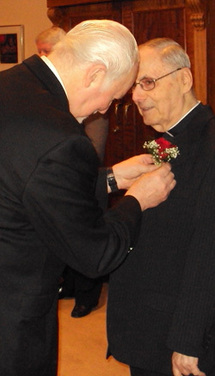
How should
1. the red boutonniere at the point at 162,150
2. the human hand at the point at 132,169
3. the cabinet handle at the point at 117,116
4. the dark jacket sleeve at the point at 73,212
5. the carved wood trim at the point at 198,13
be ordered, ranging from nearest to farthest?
the dark jacket sleeve at the point at 73,212
the red boutonniere at the point at 162,150
the human hand at the point at 132,169
the carved wood trim at the point at 198,13
the cabinet handle at the point at 117,116

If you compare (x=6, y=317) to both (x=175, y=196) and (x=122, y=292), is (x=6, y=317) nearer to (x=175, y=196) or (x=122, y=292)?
(x=122, y=292)

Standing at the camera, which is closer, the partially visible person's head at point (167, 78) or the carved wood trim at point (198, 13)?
the partially visible person's head at point (167, 78)

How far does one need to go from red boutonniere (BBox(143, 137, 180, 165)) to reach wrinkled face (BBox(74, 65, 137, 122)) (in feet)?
0.98

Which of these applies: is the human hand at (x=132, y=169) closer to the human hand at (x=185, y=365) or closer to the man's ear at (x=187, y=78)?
the man's ear at (x=187, y=78)

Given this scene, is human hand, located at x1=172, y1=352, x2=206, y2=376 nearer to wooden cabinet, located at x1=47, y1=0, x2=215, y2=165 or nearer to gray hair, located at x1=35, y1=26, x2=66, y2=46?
wooden cabinet, located at x1=47, y1=0, x2=215, y2=165

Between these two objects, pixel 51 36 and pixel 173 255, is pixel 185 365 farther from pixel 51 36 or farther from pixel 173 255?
pixel 51 36

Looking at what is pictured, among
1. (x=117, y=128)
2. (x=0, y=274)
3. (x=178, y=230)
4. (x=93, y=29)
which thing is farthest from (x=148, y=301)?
(x=117, y=128)

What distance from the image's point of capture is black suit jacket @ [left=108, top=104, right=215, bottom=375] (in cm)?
170

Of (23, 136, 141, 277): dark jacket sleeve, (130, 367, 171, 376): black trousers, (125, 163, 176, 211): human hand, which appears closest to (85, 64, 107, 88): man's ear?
(23, 136, 141, 277): dark jacket sleeve

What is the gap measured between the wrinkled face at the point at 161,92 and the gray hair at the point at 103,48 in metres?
0.38

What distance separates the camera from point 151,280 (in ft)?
6.01

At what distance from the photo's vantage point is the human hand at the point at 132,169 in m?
2.04

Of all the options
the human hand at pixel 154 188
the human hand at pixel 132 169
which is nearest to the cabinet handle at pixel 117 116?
the human hand at pixel 132 169

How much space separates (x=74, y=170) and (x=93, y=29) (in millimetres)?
367
